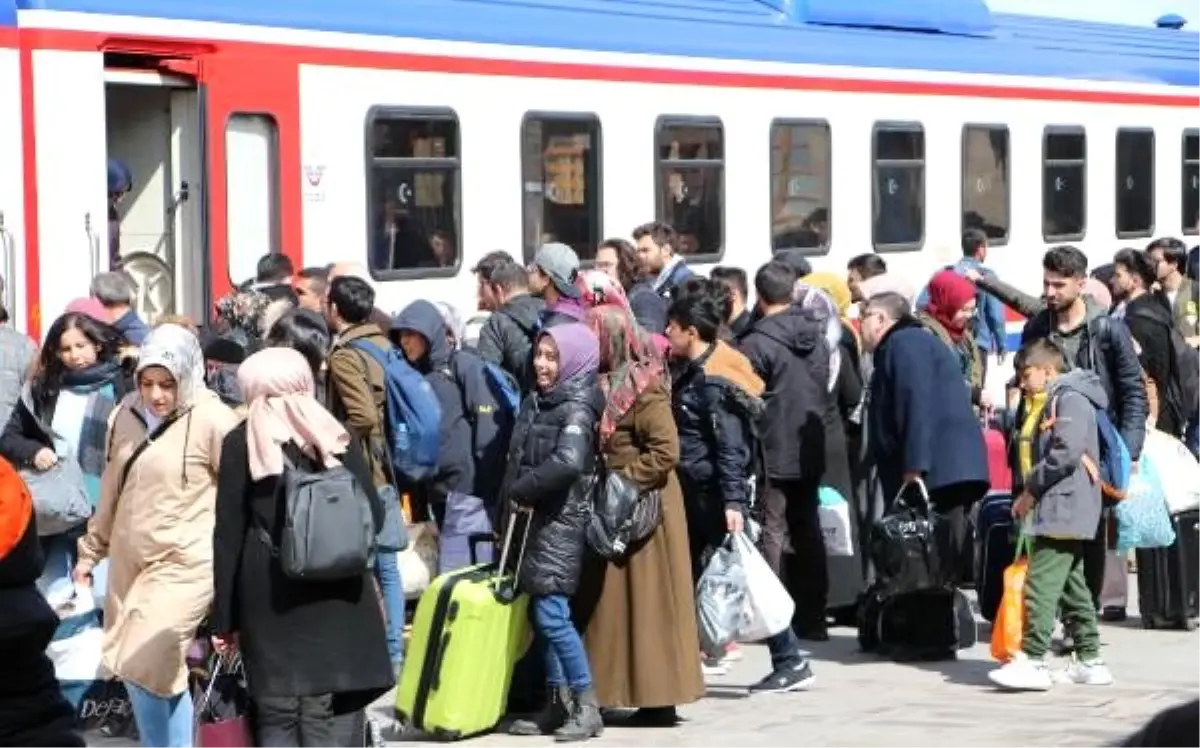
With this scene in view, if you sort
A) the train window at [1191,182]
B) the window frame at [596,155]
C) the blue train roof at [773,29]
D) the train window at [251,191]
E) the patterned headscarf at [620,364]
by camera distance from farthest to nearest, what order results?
1. the train window at [1191,182]
2. the window frame at [596,155]
3. the blue train roof at [773,29]
4. the train window at [251,191]
5. the patterned headscarf at [620,364]

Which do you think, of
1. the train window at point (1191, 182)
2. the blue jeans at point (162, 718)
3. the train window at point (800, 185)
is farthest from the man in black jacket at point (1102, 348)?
the train window at point (1191, 182)

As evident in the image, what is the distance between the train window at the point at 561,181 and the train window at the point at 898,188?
340cm

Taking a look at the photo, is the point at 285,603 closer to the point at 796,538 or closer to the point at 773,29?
the point at 796,538

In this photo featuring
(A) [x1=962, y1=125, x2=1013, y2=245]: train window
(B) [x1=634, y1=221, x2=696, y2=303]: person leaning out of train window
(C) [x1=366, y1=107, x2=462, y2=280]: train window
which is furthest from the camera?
(A) [x1=962, y1=125, x2=1013, y2=245]: train window

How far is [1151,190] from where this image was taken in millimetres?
22750

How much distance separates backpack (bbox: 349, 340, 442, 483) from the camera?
34.5 ft

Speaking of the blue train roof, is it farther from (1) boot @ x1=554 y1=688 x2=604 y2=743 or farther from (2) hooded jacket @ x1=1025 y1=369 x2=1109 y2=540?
(2) hooded jacket @ x1=1025 y1=369 x2=1109 y2=540

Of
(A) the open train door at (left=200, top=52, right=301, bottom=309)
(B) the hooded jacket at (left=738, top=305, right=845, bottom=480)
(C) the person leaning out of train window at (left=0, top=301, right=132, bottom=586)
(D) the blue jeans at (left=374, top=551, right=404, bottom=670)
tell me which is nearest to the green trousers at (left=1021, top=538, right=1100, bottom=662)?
(B) the hooded jacket at (left=738, top=305, right=845, bottom=480)

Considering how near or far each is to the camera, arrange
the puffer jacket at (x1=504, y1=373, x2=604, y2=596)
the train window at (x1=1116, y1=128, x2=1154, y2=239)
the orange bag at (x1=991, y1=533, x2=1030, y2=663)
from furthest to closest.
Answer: the train window at (x1=1116, y1=128, x2=1154, y2=239) < the orange bag at (x1=991, y1=533, x2=1030, y2=663) < the puffer jacket at (x1=504, y1=373, x2=604, y2=596)

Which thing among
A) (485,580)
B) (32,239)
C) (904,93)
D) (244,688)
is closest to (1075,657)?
(485,580)

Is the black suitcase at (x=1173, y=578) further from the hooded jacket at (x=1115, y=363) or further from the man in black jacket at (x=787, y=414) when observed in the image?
the man in black jacket at (x=787, y=414)

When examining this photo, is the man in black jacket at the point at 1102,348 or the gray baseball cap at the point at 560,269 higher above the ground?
the gray baseball cap at the point at 560,269

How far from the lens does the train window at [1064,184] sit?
2097 centimetres

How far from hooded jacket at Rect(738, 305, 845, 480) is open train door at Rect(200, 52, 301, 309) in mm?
3225
